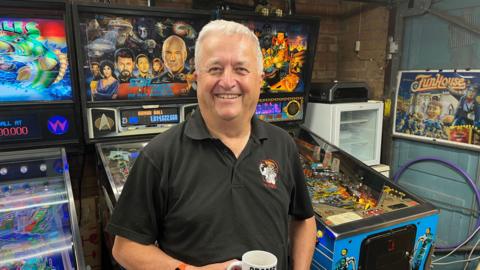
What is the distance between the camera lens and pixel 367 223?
1.78m

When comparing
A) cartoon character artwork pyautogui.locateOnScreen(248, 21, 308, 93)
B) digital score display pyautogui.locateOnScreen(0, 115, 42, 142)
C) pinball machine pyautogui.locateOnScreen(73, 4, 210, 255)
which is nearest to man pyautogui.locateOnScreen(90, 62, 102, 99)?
pinball machine pyautogui.locateOnScreen(73, 4, 210, 255)

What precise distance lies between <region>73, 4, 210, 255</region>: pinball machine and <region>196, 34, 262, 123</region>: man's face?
37.6 inches

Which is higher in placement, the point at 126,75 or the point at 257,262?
the point at 126,75

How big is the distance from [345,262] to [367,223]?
225 mm

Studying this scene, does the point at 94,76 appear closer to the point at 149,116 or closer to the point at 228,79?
the point at 149,116

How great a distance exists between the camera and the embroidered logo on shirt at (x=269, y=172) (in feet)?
3.97

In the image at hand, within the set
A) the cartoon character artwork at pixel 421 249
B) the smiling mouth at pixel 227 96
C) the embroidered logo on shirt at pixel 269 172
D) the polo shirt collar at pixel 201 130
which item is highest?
the smiling mouth at pixel 227 96

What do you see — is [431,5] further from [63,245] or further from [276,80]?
[63,245]

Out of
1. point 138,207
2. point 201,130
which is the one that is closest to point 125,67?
point 201,130

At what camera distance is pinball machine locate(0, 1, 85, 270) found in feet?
5.36

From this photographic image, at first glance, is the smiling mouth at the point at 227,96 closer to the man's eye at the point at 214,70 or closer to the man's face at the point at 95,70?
the man's eye at the point at 214,70

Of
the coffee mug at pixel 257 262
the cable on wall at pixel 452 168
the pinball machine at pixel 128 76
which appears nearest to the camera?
the coffee mug at pixel 257 262

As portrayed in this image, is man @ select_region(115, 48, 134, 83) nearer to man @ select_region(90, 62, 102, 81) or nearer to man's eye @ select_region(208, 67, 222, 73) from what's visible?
man @ select_region(90, 62, 102, 81)

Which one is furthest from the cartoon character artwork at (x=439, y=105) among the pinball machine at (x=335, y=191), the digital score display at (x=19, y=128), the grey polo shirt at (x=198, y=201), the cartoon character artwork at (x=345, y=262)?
the digital score display at (x=19, y=128)
